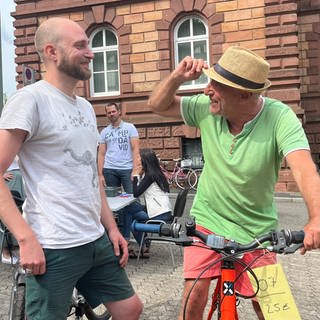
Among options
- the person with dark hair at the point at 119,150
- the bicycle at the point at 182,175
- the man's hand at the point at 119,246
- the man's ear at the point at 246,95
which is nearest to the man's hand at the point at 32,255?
the man's hand at the point at 119,246

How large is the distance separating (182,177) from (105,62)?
15.8 feet

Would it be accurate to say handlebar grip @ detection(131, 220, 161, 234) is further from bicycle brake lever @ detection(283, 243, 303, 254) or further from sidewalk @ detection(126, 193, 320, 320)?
sidewalk @ detection(126, 193, 320, 320)

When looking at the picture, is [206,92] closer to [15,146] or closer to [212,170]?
[212,170]

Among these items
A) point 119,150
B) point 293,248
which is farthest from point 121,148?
point 293,248

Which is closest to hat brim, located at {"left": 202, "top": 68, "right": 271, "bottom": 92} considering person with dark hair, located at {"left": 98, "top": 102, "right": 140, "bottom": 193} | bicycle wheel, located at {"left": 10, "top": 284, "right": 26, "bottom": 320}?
bicycle wheel, located at {"left": 10, "top": 284, "right": 26, "bottom": 320}

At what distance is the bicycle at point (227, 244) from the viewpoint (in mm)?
1994

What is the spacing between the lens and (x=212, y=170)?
2662 millimetres

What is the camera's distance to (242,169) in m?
2.53

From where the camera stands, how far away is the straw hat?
7.97 ft

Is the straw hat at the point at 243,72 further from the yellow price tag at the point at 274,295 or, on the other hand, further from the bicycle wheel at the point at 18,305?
the bicycle wheel at the point at 18,305

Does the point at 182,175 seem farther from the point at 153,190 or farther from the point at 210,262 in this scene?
the point at 210,262

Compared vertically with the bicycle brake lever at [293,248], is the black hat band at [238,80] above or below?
above

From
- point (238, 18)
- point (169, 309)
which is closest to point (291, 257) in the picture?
point (169, 309)

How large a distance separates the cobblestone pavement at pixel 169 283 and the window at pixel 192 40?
380 inches
